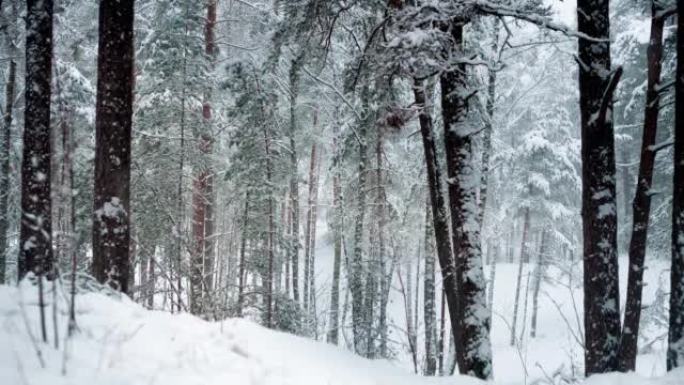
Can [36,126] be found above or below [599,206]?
above

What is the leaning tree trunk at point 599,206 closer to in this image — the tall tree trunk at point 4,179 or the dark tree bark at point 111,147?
the dark tree bark at point 111,147

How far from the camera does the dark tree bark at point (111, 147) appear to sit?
4.92 metres

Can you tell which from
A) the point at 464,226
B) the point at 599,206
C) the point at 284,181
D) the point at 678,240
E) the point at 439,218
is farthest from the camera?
the point at 284,181

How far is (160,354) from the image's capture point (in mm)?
3121

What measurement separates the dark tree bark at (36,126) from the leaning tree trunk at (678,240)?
844 cm

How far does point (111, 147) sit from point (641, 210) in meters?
6.84

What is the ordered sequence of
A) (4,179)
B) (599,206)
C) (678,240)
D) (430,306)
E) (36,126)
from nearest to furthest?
(599,206) → (678,240) → (36,126) → (430,306) → (4,179)

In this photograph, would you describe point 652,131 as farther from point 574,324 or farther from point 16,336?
point 574,324

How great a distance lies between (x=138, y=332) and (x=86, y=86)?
12.8m

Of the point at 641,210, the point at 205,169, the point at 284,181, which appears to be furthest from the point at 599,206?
the point at 205,169

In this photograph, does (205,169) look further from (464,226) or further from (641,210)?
(641,210)

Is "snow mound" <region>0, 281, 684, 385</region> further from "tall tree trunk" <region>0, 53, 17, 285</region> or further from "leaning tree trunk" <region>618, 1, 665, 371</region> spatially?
"tall tree trunk" <region>0, 53, 17, 285</region>

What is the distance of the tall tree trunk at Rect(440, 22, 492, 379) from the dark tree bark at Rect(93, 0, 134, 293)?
398cm

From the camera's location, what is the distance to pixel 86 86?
1345 centimetres
